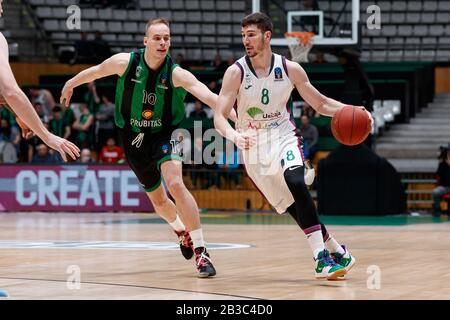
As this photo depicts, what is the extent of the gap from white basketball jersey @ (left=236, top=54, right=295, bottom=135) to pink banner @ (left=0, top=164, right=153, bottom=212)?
1177cm

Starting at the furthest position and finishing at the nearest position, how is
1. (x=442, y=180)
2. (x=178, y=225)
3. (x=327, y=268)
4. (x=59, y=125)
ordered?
(x=59, y=125), (x=442, y=180), (x=178, y=225), (x=327, y=268)

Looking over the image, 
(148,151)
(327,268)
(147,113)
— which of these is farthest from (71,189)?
(327,268)

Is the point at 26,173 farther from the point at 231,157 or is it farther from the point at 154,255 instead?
the point at 154,255

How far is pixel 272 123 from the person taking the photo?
935 cm

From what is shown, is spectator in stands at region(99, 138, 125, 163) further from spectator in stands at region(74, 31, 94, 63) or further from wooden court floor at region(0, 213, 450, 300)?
spectator in stands at region(74, 31, 94, 63)

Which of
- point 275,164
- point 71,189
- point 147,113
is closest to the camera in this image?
point 275,164

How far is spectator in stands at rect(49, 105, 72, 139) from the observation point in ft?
75.8

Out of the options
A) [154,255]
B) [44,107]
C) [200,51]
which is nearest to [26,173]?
[44,107]

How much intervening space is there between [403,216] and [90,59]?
10205 millimetres

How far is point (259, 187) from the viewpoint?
9.41 metres

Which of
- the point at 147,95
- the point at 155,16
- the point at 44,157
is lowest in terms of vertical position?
the point at 44,157

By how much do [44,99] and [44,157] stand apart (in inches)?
121

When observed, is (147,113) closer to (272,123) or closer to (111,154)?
(272,123)

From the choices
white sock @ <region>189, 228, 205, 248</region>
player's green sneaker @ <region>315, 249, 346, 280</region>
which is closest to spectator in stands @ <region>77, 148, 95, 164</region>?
white sock @ <region>189, 228, 205, 248</region>
